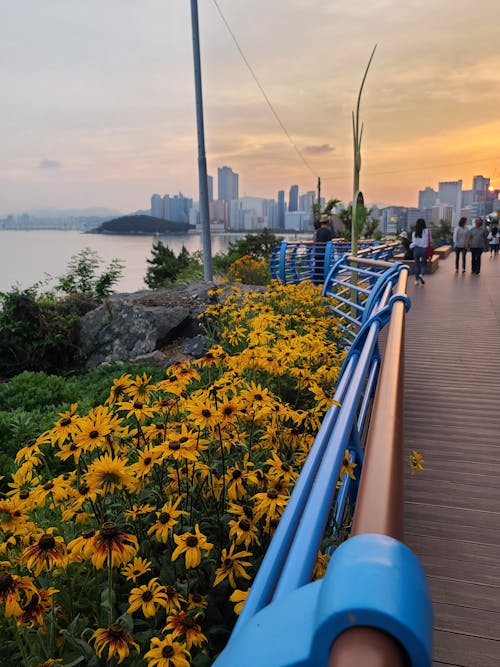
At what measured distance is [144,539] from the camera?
1.96 metres

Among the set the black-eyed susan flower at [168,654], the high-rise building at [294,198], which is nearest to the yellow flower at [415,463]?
the black-eyed susan flower at [168,654]

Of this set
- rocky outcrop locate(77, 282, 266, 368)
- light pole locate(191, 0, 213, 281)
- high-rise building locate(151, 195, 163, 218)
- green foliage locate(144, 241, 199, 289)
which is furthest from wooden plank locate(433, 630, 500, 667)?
high-rise building locate(151, 195, 163, 218)

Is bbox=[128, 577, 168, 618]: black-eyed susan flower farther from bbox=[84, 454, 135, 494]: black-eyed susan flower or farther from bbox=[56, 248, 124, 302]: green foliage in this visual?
bbox=[56, 248, 124, 302]: green foliage

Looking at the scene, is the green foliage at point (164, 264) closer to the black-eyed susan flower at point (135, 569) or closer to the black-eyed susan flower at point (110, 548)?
the black-eyed susan flower at point (135, 569)

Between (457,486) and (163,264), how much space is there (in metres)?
19.4

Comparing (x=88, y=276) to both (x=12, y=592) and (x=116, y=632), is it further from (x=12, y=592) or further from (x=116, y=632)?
(x=116, y=632)

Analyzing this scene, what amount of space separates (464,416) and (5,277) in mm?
8569

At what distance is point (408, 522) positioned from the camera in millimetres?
2631

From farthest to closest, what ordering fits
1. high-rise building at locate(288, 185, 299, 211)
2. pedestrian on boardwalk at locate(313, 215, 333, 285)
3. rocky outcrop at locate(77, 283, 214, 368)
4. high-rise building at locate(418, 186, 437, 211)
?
high-rise building at locate(418, 186, 437, 211) < high-rise building at locate(288, 185, 299, 211) < pedestrian on boardwalk at locate(313, 215, 333, 285) < rocky outcrop at locate(77, 283, 214, 368)

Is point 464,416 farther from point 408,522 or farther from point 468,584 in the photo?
point 468,584

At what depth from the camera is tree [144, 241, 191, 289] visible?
1994 centimetres

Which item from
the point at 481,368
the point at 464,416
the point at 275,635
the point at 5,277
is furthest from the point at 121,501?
the point at 5,277

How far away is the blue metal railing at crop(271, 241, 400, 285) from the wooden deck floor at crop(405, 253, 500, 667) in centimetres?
591

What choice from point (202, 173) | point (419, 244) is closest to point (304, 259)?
point (419, 244)
